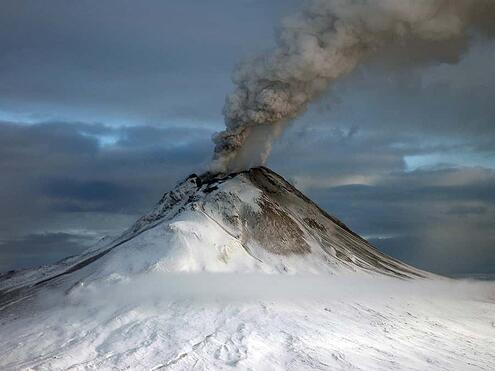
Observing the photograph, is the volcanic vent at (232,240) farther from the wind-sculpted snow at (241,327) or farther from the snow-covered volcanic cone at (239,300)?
the wind-sculpted snow at (241,327)

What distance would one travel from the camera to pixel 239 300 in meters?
42.3

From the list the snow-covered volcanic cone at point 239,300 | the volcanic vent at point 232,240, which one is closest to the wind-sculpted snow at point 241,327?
the snow-covered volcanic cone at point 239,300

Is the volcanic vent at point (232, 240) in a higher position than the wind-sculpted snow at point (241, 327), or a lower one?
higher

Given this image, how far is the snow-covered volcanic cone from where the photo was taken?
35.1m

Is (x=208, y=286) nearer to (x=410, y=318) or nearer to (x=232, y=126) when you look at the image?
(x=410, y=318)

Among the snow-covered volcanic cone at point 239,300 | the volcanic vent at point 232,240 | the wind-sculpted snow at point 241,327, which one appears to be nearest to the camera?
the wind-sculpted snow at point 241,327

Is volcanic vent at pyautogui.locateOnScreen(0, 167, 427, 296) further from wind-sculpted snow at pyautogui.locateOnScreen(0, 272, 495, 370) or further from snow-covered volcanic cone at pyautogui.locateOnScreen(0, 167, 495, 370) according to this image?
wind-sculpted snow at pyautogui.locateOnScreen(0, 272, 495, 370)

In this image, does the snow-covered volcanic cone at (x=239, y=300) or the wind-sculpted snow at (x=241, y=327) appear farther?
the snow-covered volcanic cone at (x=239, y=300)

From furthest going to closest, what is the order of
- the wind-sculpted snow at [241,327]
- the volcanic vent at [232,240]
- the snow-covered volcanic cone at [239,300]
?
1. the volcanic vent at [232,240]
2. the snow-covered volcanic cone at [239,300]
3. the wind-sculpted snow at [241,327]

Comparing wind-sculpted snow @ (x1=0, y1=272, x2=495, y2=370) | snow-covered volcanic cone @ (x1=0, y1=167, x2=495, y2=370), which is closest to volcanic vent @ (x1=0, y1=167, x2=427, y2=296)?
snow-covered volcanic cone @ (x1=0, y1=167, x2=495, y2=370)

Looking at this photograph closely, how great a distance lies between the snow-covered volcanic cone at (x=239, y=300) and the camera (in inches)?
1380

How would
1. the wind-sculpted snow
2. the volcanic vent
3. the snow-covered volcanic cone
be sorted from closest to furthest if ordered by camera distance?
the wind-sculpted snow < the snow-covered volcanic cone < the volcanic vent

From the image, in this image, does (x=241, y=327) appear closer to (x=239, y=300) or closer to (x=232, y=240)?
(x=239, y=300)

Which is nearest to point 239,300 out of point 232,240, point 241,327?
point 241,327
